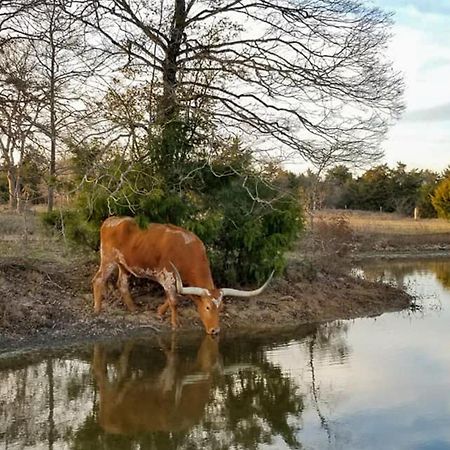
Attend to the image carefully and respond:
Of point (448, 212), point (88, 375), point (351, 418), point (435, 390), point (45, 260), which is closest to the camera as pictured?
point (351, 418)

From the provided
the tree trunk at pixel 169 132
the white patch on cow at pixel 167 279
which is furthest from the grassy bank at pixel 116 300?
the tree trunk at pixel 169 132

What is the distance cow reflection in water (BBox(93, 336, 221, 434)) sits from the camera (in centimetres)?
700

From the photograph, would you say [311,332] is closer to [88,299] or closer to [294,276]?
[294,276]

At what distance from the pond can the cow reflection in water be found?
13mm

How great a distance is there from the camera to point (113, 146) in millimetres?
12461

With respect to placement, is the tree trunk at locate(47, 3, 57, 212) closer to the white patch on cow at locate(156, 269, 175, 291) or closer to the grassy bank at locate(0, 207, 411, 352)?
the grassy bank at locate(0, 207, 411, 352)

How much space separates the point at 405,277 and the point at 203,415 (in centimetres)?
1477

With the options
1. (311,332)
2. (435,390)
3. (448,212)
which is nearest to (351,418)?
(435,390)

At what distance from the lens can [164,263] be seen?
1148 centimetres

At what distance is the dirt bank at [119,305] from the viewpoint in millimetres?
10797

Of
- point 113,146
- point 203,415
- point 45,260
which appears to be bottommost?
point 203,415

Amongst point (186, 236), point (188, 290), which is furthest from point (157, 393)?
point (186, 236)

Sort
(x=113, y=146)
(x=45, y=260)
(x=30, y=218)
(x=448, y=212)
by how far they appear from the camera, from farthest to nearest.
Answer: (x=448, y=212) → (x=30, y=218) → (x=45, y=260) → (x=113, y=146)

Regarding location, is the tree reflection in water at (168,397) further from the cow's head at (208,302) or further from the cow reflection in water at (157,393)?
the cow's head at (208,302)
